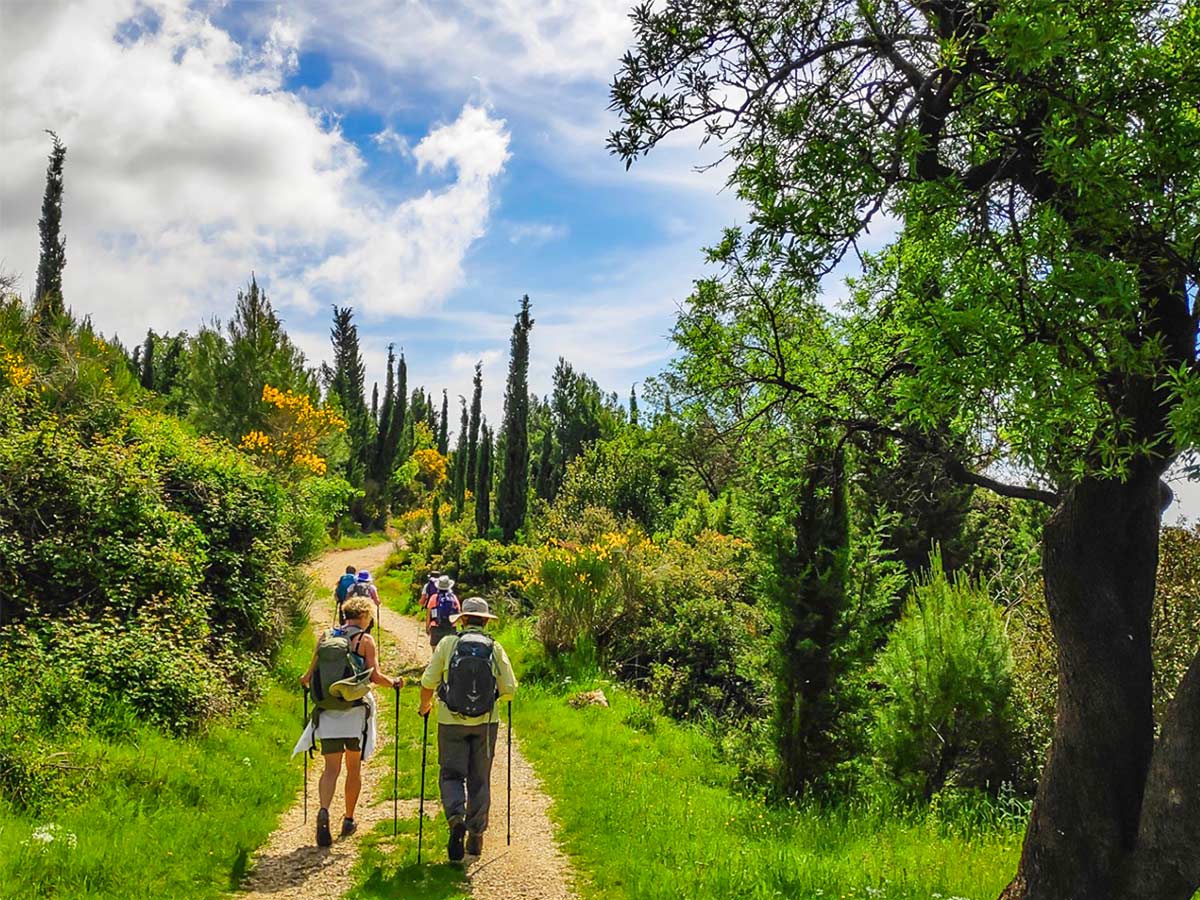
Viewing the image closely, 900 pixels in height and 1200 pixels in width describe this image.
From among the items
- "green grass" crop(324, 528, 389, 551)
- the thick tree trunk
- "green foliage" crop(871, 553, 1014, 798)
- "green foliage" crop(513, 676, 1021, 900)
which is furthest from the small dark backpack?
"green grass" crop(324, 528, 389, 551)

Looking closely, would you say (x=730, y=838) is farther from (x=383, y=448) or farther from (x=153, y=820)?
(x=383, y=448)

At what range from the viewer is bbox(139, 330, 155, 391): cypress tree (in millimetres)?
51506

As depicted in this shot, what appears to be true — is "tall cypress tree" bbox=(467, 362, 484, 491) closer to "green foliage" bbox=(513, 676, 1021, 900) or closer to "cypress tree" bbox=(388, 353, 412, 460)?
"cypress tree" bbox=(388, 353, 412, 460)

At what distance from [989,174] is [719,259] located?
1764 mm

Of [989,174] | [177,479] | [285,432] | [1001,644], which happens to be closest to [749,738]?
[1001,644]

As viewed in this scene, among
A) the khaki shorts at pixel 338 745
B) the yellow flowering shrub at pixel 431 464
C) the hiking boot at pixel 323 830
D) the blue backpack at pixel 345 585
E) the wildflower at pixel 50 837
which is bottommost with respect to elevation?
the hiking boot at pixel 323 830

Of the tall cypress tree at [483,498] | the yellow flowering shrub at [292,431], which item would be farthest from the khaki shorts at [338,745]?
the tall cypress tree at [483,498]

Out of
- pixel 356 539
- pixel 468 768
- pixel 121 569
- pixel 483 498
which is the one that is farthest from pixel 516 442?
pixel 468 768

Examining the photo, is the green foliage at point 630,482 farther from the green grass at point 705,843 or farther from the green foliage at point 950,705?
the green grass at point 705,843

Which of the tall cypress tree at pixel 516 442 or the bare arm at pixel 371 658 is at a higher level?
the tall cypress tree at pixel 516 442

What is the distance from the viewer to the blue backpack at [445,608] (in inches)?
489

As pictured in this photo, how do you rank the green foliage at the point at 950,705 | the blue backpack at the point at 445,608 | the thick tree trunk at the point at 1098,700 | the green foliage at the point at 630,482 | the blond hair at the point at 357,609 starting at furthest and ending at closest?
the green foliage at the point at 630,482 < the blue backpack at the point at 445,608 < the green foliage at the point at 950,705 < the blond hair at the point at 357,609 < the thick tree trunk at the point at 1098,700

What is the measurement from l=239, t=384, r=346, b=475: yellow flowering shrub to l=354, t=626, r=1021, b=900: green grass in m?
18.6

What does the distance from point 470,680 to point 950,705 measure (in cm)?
592
